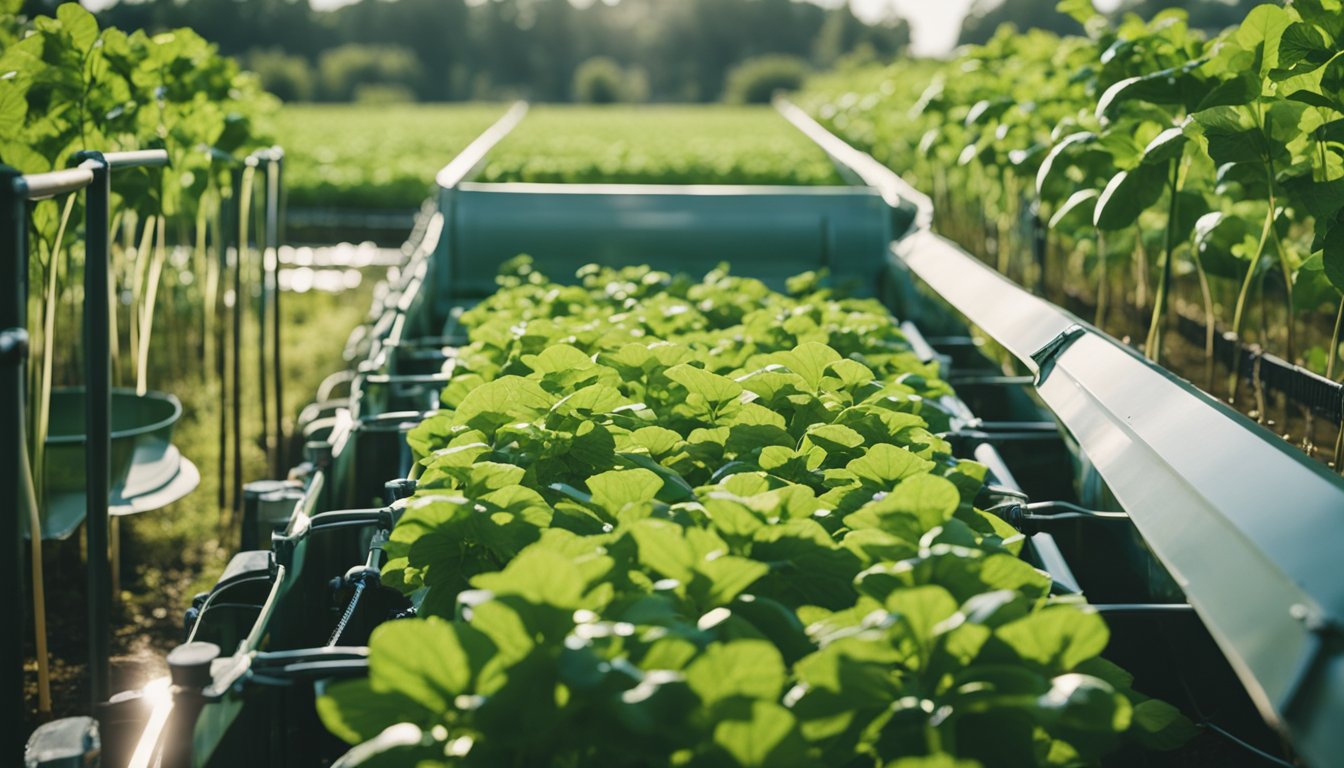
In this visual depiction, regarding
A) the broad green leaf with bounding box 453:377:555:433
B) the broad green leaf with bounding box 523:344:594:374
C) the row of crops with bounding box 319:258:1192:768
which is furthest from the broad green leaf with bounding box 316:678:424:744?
the broad green leaf with bounding box 523:344:594:374

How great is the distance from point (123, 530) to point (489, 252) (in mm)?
1780

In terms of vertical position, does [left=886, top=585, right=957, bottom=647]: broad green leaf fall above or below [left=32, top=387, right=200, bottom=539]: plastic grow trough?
above

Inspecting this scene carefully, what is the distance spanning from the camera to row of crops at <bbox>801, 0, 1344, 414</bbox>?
268cm

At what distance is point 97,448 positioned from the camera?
2.01m

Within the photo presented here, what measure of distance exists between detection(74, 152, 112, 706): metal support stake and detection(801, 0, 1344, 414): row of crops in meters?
2.11

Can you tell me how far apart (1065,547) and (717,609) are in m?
1.37

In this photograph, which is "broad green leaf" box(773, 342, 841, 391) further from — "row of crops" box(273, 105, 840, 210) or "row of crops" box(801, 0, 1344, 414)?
"row of crops" box(273, 105, 840, 210)

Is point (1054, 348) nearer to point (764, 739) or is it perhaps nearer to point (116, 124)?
point (764, 739)

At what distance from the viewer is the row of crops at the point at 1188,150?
2.68 metres

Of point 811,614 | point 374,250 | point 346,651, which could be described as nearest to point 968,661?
point 811,614

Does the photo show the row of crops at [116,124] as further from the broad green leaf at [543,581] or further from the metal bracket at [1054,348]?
the metal bracket at [1054,348]

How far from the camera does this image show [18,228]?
174 centimetres

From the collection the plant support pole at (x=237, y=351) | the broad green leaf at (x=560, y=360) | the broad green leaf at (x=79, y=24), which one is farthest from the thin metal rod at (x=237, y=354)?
the broad green leaf at (x=560, y=360)

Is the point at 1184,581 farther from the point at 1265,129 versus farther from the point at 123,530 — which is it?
the point at 123,530
